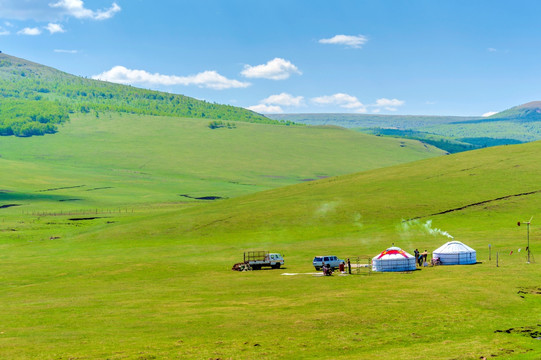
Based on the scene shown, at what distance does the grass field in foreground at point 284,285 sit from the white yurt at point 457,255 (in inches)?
64.7

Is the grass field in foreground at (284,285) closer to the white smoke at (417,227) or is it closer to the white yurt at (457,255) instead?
the white smoke at (417,227)

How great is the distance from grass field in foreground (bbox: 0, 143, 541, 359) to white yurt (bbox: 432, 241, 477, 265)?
1.64 m

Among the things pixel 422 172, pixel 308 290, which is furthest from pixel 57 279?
pixel 422 172

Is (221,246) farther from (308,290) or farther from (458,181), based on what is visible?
(458,181)

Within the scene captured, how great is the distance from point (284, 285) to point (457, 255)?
21331 millimetres

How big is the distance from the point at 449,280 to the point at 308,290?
Answer: 1221cm

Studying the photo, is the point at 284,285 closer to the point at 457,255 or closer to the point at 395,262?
the point at 395,262

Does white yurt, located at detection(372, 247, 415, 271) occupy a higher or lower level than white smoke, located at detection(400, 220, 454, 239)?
lower

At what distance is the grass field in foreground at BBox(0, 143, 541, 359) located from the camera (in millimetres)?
34875

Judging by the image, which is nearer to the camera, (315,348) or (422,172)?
(315,348)

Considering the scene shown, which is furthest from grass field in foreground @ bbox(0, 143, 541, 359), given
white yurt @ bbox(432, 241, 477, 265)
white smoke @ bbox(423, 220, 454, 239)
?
white yurt @ bbox(432, 241, 477, 265)

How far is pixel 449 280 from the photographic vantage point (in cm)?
5503

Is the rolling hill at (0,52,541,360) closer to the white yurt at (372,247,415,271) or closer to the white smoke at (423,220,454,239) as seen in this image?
the white smoke at (423,220,454,239)

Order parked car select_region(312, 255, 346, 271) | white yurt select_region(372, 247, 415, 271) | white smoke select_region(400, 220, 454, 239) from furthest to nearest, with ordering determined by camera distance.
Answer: white smoke select_region(400, 220, 454, 239)
parked car select_region(312, 255, 346, 271)
white yurt select_region(372, 247, 415, 271)
